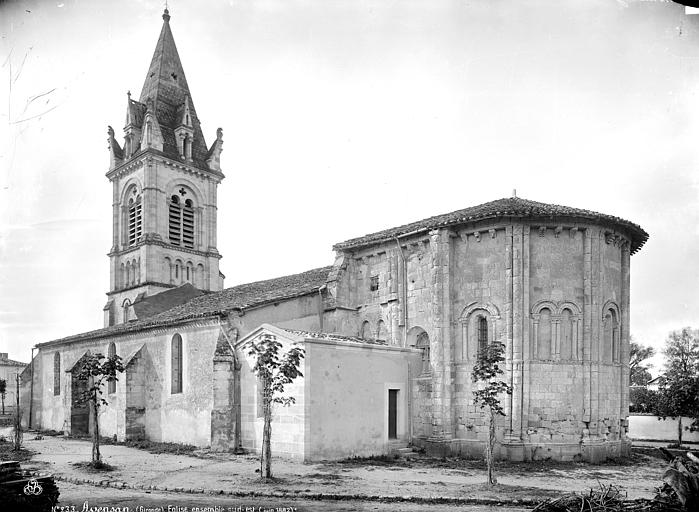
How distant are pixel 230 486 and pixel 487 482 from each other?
7179 mm

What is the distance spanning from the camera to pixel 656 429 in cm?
3494

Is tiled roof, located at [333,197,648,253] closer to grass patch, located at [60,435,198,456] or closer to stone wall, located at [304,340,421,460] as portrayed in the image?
stone wall, located at [304,340,421,460]

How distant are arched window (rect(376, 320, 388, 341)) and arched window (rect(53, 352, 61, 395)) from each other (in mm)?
22954

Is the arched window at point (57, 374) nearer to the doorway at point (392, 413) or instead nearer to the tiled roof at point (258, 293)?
the tiled roof at point (258, 293)

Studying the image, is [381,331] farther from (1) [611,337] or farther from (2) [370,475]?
(1) [611,337]

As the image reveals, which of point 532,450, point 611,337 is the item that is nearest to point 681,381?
point 611,337

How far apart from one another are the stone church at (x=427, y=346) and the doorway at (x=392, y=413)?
59 mm

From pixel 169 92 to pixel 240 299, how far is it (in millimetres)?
26288

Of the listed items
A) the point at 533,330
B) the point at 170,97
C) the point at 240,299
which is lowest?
the point at 533,330

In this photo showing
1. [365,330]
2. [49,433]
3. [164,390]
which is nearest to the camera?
[365,330]

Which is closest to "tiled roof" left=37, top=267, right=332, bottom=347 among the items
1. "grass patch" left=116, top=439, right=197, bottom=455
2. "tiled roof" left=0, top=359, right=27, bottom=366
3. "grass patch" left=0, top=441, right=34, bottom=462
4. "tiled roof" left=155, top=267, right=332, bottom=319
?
"tiled roof" left=155, top=267, right=332, bottom=319

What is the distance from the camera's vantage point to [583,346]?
23016mm

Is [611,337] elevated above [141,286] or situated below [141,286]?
below

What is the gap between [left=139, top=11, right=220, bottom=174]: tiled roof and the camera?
47.7 meters
